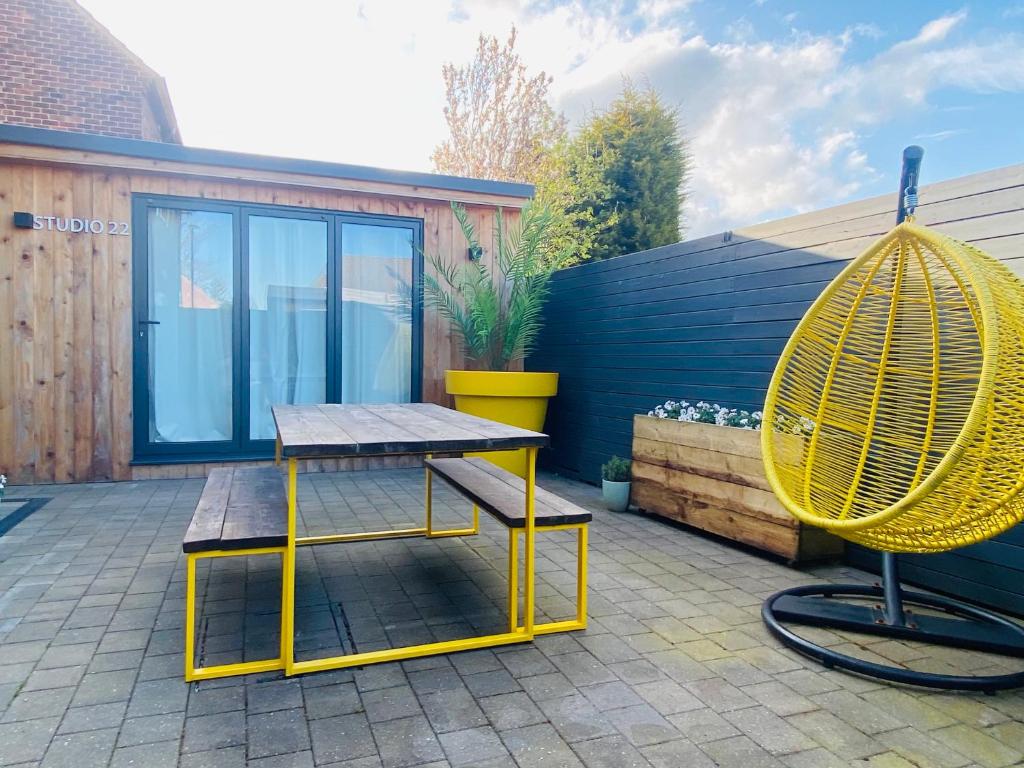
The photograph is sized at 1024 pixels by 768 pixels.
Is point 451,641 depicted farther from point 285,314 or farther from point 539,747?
point 285,314

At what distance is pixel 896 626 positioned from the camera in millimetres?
2273

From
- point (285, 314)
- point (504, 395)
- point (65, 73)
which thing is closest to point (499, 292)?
point (504, 395)

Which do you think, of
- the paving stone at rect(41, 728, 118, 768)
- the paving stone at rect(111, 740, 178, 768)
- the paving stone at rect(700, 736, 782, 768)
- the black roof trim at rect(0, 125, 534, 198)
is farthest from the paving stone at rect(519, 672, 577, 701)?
the black roof trim at rect(0, 125, 534, 198)

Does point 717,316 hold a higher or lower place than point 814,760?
higher

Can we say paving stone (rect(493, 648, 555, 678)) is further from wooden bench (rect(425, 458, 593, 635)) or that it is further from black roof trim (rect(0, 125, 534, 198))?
black roof trim (rect(0, 125, 534, 198))

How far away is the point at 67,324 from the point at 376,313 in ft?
7.10

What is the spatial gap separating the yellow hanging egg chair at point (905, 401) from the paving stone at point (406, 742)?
132 cm

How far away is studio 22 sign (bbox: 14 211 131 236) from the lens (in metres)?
4.61

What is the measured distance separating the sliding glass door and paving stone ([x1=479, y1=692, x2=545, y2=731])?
3872mm

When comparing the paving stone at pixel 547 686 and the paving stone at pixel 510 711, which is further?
the paving stone at pixel 547 686

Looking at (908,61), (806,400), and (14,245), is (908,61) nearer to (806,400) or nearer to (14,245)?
(806,400)

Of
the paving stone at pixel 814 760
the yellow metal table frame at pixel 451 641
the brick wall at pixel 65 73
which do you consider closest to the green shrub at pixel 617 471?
the yellow metal table frame at pixel 451 641

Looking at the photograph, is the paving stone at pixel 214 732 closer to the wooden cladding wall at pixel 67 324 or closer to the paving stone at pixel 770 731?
the paving stone at pixel 770 731

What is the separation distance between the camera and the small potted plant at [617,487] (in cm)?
422
